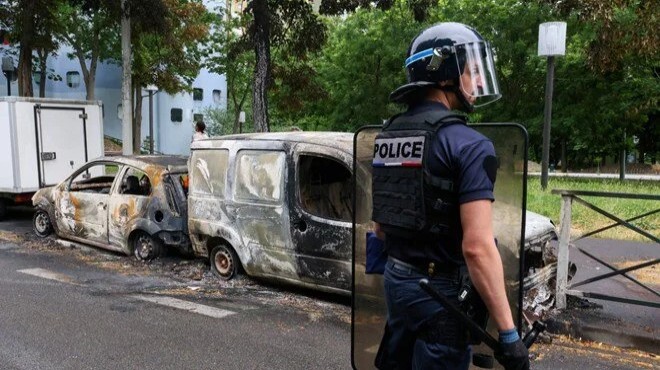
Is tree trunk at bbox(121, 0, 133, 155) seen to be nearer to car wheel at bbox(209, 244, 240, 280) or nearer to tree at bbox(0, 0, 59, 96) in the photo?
tree at bbox(0, 0, 59, 96)

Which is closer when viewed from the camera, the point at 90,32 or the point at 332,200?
the point at 332,200

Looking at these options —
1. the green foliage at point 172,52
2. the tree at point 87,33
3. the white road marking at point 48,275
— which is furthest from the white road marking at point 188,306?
the tree at point 87,33

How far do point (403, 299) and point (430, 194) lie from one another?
0.45 metres

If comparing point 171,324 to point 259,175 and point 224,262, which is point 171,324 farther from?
point 259,175

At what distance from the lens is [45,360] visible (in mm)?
4441

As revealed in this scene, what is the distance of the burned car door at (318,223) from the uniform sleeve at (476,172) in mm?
3717

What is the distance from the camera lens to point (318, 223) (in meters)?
5.96

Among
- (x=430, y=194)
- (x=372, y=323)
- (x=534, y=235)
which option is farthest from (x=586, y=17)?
(x=430, y=194)

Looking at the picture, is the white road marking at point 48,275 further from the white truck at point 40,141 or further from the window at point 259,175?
the white truck at point 40,141

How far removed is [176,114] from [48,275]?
31260 millimetres

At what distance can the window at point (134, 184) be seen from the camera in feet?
26.8

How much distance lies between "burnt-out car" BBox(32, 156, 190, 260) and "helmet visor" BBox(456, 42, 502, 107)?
19.0ft

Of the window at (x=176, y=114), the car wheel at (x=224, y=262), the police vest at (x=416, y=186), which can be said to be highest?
the window at (x=176, y=114)

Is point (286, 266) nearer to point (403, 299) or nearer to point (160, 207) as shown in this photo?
point (160, 207)
